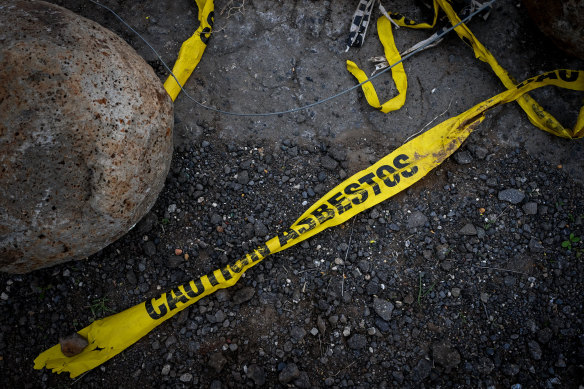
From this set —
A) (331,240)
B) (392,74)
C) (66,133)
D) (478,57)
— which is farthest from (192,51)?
(478,57)

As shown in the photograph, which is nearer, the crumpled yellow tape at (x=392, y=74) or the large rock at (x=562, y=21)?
the large rock at (x=562, y=21)

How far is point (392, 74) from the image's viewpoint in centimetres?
304

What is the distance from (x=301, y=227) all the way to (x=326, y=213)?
203mm

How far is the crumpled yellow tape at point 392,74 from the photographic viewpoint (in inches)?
116

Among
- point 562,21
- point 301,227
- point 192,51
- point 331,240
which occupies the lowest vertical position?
point 331,240

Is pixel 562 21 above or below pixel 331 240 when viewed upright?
above

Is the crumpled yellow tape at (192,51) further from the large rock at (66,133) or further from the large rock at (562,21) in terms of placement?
the large rock at (562,21)

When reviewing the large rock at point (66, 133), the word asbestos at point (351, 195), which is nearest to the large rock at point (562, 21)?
the word asbestos at point (351, 195)

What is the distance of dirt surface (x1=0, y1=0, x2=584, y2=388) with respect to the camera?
2.61 m

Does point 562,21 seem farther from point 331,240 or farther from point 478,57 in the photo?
point 331,240

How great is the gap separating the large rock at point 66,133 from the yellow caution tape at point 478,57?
1.59 meters

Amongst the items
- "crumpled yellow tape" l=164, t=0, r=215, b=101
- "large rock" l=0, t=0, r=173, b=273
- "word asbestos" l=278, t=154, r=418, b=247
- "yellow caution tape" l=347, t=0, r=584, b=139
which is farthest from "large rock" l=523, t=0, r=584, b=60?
"large rock" l=0, t=0, r=173, b=273

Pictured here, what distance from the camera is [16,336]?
264 cm

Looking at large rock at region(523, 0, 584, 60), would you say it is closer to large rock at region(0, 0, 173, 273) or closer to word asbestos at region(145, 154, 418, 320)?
word asbestos at region(145, 154, 418, 320)
